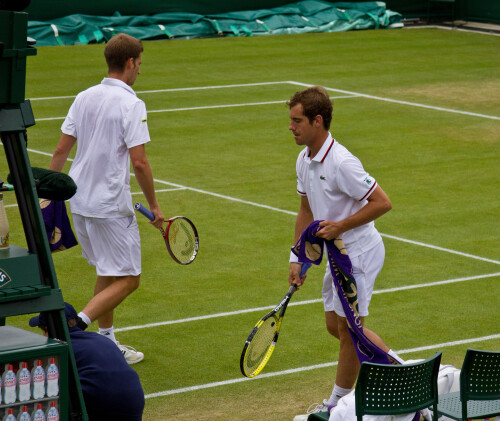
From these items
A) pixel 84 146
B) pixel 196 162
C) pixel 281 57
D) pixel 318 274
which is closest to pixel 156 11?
pixel 281 57

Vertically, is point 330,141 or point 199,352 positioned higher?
point 330,141

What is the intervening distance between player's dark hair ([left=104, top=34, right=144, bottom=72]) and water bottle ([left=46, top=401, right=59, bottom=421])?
3591mm

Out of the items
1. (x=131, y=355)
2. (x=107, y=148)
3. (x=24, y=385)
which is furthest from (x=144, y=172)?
(x=24, y=385)

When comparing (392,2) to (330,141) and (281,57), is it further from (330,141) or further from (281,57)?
(330,141)

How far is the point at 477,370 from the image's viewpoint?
552 cm

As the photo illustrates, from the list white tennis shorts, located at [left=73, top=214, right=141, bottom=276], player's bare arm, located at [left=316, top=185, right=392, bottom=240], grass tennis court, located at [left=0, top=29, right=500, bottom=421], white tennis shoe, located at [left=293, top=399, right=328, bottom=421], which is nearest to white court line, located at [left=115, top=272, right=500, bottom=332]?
grass tennis court, located at [left=0, top=29, right=500, bottom=421]

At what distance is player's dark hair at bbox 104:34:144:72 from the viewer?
25.3ft

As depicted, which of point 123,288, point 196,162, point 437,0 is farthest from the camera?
point 437,0

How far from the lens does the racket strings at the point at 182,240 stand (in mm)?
8359

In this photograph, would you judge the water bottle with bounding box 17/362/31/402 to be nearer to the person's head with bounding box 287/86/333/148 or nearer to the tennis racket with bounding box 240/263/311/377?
the tennis racket with bounding box 240/263/311/377

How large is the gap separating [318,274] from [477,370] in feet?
15.9

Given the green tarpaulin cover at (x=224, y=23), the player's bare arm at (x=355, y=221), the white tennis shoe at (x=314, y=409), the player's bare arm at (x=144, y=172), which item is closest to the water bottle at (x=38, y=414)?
the player's bare arm at (x=355, y=221)

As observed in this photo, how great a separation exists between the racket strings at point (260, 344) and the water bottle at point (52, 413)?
5.38 ft

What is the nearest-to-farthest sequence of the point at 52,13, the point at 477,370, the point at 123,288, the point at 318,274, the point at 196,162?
the point at 477,370
the point at 123,288
the point at 318,274
the point at 196,162
the point at 52,13
